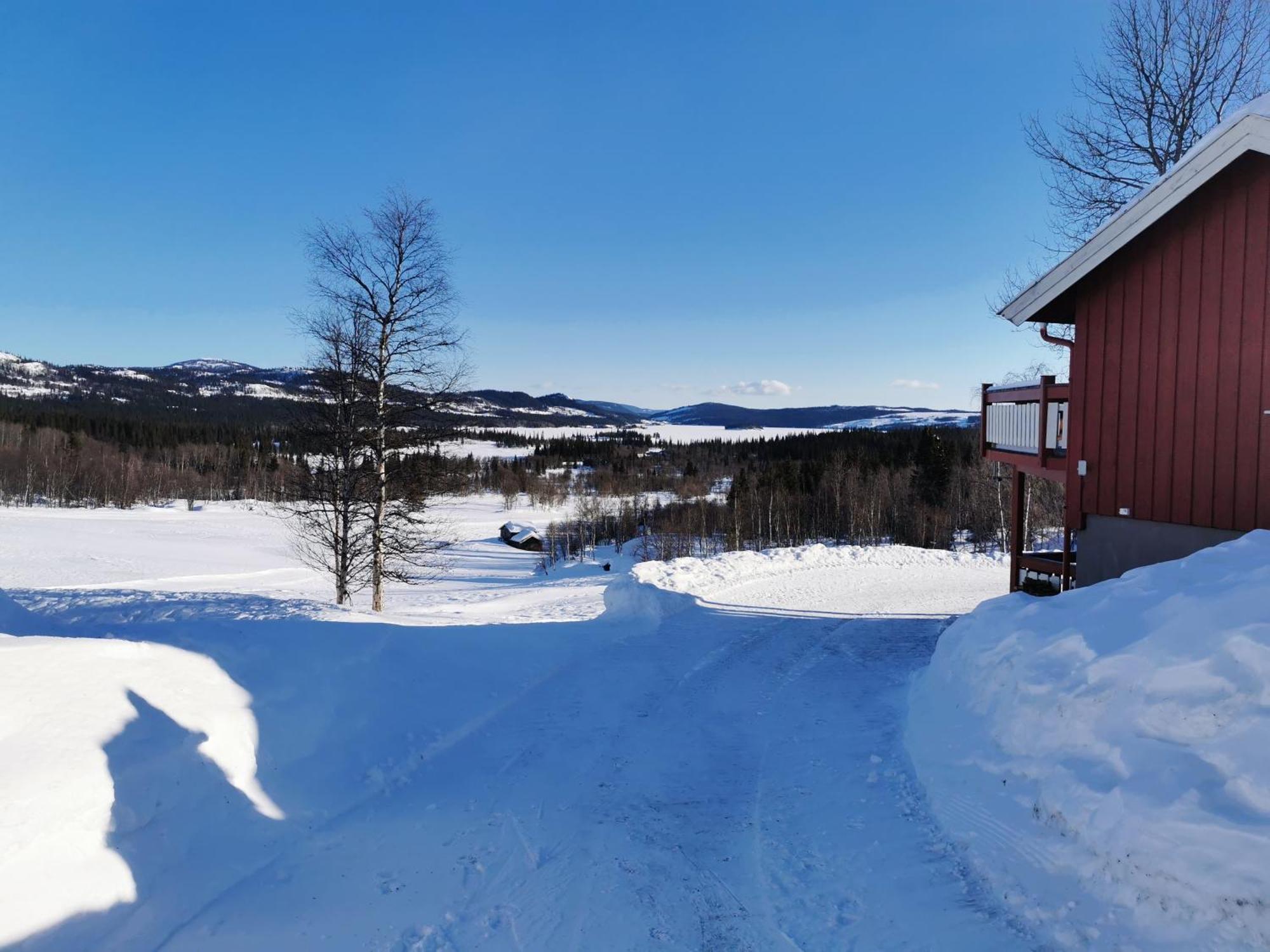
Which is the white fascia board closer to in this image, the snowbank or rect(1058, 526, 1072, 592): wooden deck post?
rect(1058, 526, 1072, 592): wooden deck post

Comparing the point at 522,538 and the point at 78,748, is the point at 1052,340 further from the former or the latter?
the point at 522,538

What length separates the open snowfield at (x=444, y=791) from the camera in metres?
3.77

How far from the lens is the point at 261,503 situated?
67500 mm

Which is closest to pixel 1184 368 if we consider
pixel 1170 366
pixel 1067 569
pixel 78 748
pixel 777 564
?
pixel 1170 366

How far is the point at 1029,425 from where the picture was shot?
1011cm

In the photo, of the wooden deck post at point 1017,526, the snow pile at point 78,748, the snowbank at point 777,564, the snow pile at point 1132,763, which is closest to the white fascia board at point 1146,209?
the wooden deck post at point 1017,526

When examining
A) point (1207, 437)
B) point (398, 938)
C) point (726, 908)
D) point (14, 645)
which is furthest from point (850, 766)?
point (14, 645)

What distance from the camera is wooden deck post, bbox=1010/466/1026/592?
10477mm

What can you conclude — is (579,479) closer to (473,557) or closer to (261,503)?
(261,503)

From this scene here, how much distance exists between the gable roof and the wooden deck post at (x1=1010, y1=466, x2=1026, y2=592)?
2863mm

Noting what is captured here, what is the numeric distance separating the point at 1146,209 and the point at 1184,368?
1727mm

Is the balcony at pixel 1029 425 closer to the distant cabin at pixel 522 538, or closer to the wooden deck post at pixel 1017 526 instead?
the wooden deck post at pixel 1017 526

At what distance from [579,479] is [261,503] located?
38.3 meters

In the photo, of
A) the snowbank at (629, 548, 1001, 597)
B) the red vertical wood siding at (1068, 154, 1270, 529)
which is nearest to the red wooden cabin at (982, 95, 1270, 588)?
the red vertical wood siding at (1068, 154, 1270, 529)
